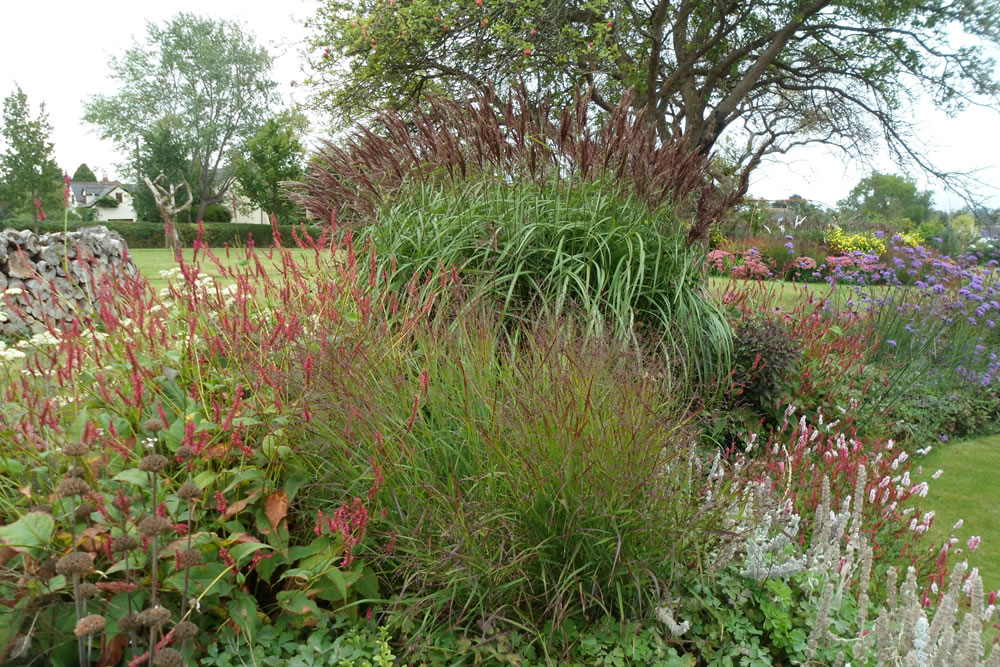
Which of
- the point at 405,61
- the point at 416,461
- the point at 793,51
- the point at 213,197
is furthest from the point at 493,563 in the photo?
the point at 213,197

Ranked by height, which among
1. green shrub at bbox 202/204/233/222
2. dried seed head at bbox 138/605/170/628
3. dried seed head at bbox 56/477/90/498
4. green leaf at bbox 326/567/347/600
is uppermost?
green shrub at bbox 202/204/233/222

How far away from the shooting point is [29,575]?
1483mm

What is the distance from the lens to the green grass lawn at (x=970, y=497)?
3.22 metres

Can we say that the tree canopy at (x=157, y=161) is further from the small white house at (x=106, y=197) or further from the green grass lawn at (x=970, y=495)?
the green grass lawn at (x=970, y=495)

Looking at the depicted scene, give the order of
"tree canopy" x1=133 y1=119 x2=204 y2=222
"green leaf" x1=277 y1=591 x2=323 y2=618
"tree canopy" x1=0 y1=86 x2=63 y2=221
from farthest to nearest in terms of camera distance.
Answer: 1. "tree canopy" x1=133 y1=119 x2=204 y2=222
2. "tree canopy" x1=0 y1=86 x2=63 y2=221
3. "green leaf" x1=277 y1=591 x2=323 y2=618

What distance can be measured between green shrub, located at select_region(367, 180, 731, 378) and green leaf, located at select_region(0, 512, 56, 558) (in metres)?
1.92

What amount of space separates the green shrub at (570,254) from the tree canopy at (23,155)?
106ft

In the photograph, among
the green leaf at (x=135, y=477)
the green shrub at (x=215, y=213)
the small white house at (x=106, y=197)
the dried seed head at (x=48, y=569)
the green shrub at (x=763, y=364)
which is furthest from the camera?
the small white house at (x=106, y=197)

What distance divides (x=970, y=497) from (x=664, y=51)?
1109cm

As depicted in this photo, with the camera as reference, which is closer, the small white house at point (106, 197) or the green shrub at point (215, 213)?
the green shrub at point (215, 213)

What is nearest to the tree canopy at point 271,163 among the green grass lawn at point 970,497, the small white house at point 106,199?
the small white house at point 106,199

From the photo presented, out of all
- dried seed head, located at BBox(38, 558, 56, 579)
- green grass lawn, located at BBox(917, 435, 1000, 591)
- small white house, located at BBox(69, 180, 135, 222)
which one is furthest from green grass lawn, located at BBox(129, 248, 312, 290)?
small white house, located at BBox(69, 180, 135, 222)

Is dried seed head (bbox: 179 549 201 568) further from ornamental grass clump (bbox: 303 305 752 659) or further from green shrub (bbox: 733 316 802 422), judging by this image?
green shrub (bbox: 733 316 802 422)

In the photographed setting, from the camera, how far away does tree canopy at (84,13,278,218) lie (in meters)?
33.9
